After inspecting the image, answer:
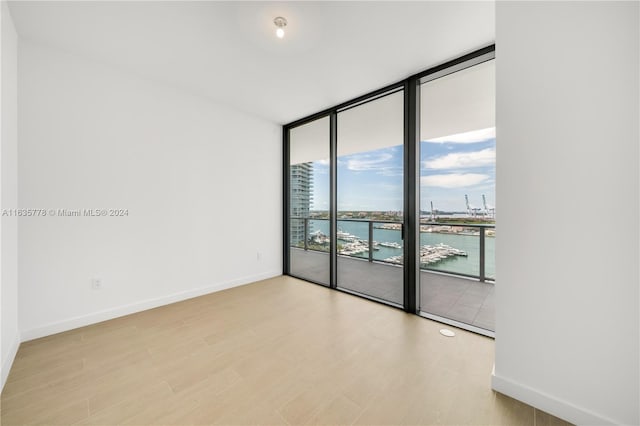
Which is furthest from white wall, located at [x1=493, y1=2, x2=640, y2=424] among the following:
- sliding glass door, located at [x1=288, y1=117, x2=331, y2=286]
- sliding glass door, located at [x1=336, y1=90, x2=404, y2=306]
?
sliding glass door, located at [x1=288, y1=117, x2=331, y2=286]

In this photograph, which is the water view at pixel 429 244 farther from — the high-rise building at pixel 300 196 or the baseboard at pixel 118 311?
the baseboard at pixel 118 311

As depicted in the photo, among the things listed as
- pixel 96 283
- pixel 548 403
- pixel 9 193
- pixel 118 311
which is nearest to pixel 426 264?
pixel 548 403

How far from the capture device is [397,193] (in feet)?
9.95

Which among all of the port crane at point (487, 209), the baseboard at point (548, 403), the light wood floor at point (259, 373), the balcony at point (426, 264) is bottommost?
the light wood floor at point (259, 373)

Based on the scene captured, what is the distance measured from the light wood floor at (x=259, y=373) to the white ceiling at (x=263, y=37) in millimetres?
2649

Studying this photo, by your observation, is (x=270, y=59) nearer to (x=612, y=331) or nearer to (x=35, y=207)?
(x=35, y=207)

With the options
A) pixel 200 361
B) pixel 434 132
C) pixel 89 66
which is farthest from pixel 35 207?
pixel 434 132

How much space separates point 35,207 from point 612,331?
426cm

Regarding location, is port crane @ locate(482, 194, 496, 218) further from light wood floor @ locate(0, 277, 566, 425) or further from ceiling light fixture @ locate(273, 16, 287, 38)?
ceiling light fixture @ locate(273, 16, 287, 38)

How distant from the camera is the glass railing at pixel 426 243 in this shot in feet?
9.87

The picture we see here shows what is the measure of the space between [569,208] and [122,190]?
3.82m

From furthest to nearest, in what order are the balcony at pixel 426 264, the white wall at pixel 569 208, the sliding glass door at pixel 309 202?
the sliding glass door at pixel 309 202 → the balcony at pixel 426 264 → the white wall at pixel 569 208

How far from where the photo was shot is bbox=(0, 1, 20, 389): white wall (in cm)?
179

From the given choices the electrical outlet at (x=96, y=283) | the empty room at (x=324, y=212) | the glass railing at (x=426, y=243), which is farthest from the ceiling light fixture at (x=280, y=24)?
the electrical outlet at (x=96, y=283)
